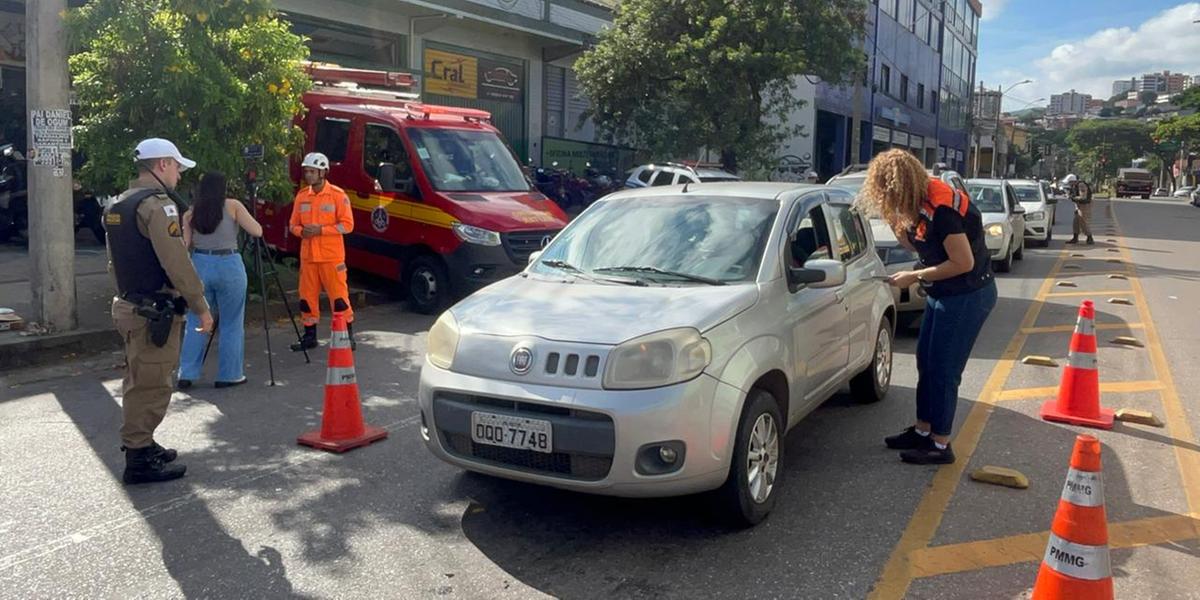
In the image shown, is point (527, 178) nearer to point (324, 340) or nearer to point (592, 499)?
point (324, 340)

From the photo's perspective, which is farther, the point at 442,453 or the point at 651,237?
the point at 651,237

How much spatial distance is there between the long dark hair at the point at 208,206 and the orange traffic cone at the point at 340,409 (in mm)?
1819

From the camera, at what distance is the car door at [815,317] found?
529 cm

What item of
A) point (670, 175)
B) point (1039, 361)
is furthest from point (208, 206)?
point (670, 175)

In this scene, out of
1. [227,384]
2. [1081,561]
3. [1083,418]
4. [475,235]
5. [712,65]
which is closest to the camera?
[1081,561]

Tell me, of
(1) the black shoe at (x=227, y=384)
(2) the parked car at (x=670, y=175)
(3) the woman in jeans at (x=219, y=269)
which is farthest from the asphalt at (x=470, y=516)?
(2) the parked car at (x=670, y=175)

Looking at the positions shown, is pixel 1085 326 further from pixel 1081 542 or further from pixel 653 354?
pixel 653 354

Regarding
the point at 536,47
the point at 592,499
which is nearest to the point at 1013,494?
the point at 592,499

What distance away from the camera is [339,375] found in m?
5.77

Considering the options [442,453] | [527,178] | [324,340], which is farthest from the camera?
[527,178]

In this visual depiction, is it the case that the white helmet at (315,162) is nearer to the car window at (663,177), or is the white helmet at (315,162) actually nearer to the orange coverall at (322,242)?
the orange coverall at (322,242)

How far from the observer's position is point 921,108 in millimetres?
59219

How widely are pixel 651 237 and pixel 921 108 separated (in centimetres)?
5809

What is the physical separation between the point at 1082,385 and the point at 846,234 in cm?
196
